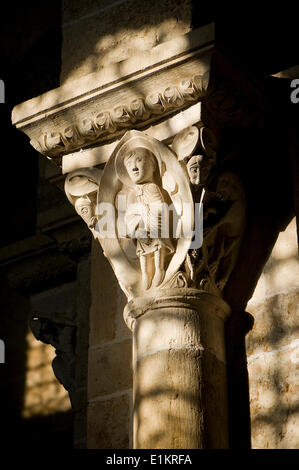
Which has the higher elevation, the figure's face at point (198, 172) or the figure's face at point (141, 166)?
the figure's face at point (141, 166)

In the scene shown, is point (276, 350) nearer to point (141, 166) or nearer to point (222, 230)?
point (222, 230)

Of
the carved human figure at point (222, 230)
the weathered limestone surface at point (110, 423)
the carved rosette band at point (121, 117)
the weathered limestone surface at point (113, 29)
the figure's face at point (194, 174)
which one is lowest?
the weathered limestone surface at point (110, 423)

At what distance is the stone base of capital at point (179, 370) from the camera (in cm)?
292

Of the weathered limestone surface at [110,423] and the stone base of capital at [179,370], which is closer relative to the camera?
the stone base of capital at [179,370]

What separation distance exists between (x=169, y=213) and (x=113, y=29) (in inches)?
29.2

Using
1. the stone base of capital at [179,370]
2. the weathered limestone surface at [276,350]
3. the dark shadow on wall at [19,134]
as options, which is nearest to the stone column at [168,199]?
the stone base of capital at [179,370]

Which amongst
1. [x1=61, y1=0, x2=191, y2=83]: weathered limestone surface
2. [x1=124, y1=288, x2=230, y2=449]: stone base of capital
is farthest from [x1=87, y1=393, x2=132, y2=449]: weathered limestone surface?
[x1=61, y1=0, x2=191, y2=83]: weathered limestone surface

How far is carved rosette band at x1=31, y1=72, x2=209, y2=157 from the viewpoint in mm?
3193

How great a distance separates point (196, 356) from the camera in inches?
119

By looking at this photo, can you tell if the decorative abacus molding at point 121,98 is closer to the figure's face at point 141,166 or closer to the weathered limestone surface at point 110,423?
the figure's face at point 141,166

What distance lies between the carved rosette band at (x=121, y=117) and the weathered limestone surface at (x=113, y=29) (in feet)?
0.75

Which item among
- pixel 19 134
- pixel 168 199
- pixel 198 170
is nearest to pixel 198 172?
pixel 198 170

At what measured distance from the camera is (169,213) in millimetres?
3205

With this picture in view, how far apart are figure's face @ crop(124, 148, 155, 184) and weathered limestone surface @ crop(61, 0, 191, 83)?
0.39 metres
